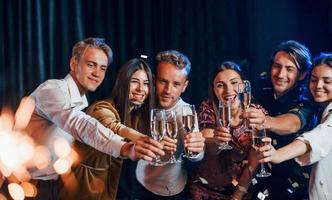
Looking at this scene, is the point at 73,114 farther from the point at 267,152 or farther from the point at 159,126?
the point at 267,152

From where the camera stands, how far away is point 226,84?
8.11ft

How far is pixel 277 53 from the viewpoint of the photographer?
8.21ft

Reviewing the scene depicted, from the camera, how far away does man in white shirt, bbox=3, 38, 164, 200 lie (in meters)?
2.18

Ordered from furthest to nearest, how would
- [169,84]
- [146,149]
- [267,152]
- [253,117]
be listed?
[169,84]
[253,117]
[267,152]
[146,149]

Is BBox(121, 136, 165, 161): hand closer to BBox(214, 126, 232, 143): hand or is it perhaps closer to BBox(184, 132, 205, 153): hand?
BBox(184, 132, 205, 153): hand

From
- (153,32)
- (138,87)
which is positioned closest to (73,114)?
(138,87)

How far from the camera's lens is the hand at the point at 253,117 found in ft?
7.78

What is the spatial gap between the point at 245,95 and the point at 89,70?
73 cm

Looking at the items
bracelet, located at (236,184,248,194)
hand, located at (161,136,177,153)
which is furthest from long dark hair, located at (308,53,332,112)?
hand, located at (161,136,177,153)

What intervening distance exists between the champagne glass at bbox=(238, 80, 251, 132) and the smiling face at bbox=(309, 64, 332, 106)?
0.31m

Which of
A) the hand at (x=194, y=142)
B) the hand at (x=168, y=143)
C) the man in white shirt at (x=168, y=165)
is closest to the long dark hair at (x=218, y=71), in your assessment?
the man in white shirt at (x=168, y=165)

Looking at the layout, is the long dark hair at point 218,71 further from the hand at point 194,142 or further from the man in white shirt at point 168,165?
the hand at point 194,142

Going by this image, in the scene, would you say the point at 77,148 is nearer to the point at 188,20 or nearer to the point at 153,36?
the point at 153,36

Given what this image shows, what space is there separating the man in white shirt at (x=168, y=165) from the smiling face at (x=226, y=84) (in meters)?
0.15
